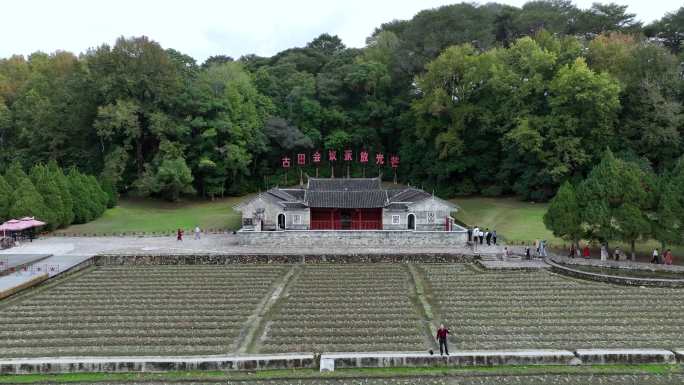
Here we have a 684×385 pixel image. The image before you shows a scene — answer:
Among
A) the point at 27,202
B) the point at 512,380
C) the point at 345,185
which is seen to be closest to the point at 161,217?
the point at 27,202

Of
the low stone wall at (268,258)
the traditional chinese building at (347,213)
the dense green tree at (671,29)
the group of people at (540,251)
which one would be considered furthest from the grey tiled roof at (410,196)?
the dense green tree at (671,29)

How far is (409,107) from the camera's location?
48781 millimetres

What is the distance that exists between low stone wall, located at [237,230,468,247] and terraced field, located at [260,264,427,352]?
14.2ft

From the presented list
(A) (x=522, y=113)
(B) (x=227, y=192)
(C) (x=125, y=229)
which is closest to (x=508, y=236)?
(A) (x=522, y=113)

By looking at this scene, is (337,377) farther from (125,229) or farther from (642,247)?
(125,229)

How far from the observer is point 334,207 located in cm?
3033

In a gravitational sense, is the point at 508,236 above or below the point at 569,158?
below

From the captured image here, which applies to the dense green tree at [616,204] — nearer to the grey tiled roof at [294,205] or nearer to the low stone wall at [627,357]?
the low stone wall at [627,357]

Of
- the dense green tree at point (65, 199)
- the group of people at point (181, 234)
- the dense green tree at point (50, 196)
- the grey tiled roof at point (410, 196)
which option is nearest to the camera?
the group of people at point (181, 234)

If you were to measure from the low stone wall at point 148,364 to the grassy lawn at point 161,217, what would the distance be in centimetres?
2033

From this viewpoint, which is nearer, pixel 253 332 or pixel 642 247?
pixel 253 332

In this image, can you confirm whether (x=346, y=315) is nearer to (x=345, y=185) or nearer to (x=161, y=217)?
(x=345, y=185)

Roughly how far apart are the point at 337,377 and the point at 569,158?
101 ft

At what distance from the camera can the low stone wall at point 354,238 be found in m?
27.7
